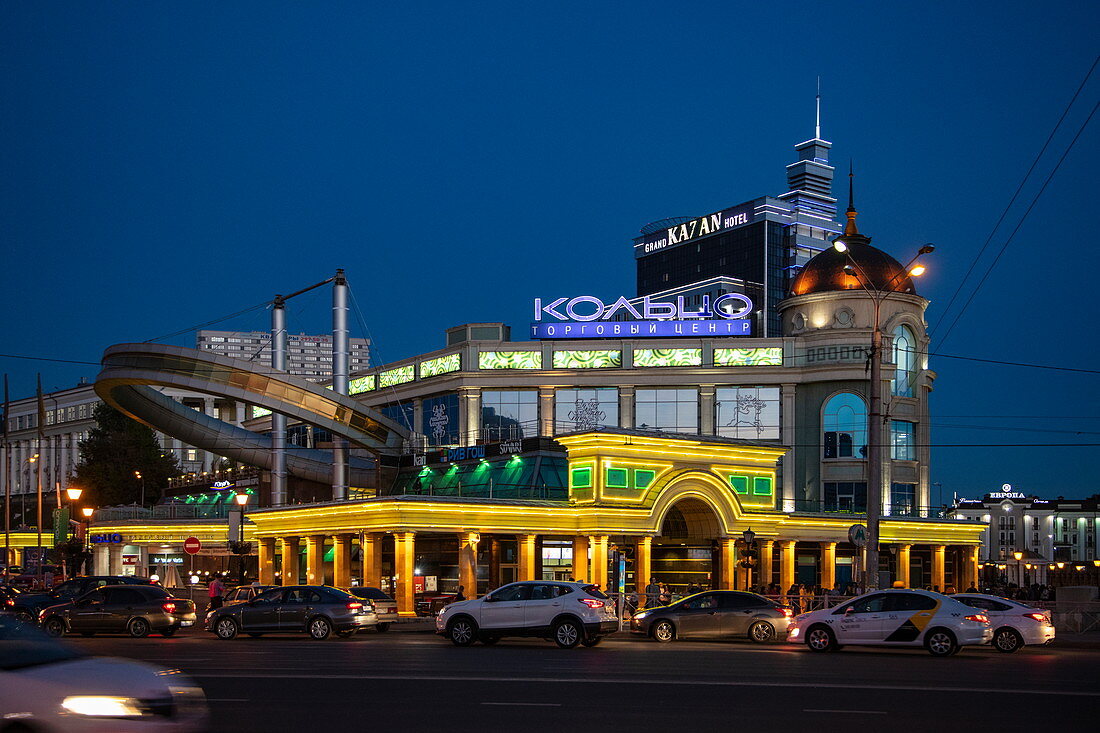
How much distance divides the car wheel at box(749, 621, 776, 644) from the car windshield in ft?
74.7

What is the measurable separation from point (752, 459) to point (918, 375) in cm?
2567

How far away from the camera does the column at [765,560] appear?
59.6 m

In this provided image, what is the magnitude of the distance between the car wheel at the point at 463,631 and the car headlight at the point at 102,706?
19.5 m

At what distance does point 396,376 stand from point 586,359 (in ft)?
49.7

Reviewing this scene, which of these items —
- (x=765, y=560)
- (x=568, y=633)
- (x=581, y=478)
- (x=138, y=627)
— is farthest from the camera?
(x=765, y=560)

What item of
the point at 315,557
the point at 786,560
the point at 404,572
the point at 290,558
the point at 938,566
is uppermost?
the point at 404,572

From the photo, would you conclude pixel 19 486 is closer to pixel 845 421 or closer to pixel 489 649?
pixel 845 421

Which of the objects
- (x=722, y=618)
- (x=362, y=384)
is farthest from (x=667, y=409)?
(x=722, y=618)

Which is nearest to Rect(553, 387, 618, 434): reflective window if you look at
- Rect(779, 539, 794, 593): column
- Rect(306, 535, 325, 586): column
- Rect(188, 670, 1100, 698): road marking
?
Rect(779, 539, 794, 593): column

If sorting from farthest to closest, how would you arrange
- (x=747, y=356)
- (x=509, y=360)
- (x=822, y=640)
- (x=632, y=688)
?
(x=509, y=360), (x=747, y=356), (x=822, y=640), (x=632, y=688)

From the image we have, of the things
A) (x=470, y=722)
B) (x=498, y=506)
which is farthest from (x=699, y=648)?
(x=498, y=506)

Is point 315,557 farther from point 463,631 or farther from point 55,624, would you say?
point 463,631

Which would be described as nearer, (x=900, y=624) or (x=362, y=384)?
(x=900, y=624)

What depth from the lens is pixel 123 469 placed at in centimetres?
10650
